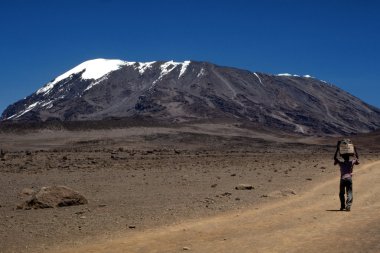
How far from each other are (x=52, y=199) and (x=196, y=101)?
452 ft

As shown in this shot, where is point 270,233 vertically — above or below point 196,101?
below

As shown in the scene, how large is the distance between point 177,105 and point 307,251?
137498 mm

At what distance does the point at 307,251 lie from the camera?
28.4 ft

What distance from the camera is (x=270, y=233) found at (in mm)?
10242

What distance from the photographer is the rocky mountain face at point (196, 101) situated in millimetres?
148250

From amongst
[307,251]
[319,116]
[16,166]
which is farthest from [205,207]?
[319,116]

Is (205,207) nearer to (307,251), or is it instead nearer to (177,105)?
(307,251)

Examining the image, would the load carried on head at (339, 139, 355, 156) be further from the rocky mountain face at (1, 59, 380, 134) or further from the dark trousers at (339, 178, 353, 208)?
the rocky mountain face at (1, 59, 380, 134)

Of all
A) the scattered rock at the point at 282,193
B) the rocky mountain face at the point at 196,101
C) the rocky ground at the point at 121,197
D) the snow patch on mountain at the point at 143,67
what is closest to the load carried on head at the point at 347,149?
the rocky ground at the point at 121,197

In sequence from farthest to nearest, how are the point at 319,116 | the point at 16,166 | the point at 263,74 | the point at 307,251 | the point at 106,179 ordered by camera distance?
the point at 263,74, the point at 319,116, the point at 16,166, the point at 106,179, the point at 307,251

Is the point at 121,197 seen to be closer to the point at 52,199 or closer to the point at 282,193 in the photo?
the point at 52,199

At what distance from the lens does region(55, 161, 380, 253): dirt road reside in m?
9.09

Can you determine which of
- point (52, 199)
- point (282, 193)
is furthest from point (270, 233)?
point (282, 193)

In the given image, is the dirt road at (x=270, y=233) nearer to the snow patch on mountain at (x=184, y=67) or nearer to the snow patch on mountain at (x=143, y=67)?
the snow patch on mountain at (x=184, y=67)
